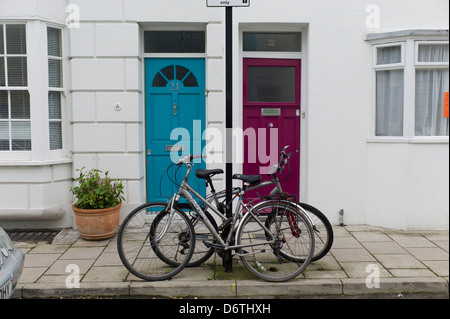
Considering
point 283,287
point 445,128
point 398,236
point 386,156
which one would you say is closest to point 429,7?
point 445,128

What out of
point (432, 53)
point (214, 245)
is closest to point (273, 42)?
point (432, 53)

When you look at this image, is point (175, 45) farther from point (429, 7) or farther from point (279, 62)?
point (429, 7)

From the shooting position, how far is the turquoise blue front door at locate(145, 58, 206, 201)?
6.96 meters

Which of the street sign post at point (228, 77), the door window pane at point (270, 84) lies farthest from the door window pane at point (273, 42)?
the street sign post at point (228, 77)

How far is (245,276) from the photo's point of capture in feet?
15.9

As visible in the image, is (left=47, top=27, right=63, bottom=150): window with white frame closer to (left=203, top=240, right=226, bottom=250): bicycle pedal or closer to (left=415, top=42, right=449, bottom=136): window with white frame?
(left=203, top=240, right=226, bottom=250): bicycle pedal

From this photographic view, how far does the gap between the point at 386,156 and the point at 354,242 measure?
1.49 meters

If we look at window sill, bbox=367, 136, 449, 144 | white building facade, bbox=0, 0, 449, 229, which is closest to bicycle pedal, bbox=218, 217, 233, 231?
white building facade, bbox=0, 0, 449, 229

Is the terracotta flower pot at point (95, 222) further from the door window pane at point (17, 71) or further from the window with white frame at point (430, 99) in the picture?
the window with white frame at point (430, 99)

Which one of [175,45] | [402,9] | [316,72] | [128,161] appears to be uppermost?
[402,9]

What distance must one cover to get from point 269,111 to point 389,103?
1.83 m

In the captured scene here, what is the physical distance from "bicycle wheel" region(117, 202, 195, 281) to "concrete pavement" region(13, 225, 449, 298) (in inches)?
6.2

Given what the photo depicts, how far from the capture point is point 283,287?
4.61m

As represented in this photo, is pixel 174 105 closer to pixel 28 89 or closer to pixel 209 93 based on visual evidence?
pixel 209 93
